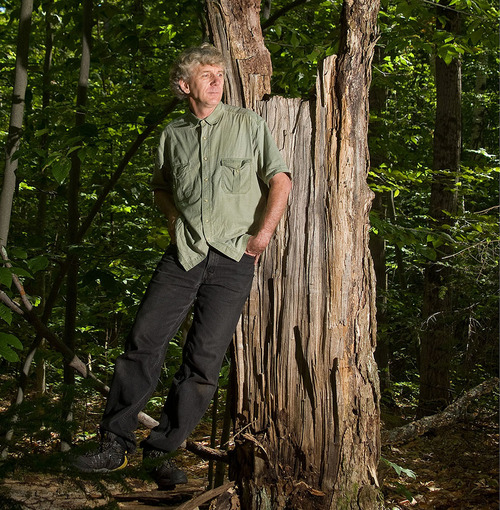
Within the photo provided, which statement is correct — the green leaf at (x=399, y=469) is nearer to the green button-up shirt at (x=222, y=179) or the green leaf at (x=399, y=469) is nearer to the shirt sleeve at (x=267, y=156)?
the green button-up shirt at (x=222, y=179)

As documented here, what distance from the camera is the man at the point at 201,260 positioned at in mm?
2971

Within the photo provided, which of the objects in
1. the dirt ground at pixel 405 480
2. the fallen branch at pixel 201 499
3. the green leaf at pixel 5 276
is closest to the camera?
the green leaf at pixel 5 276

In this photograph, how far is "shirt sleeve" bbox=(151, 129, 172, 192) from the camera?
3.28 m

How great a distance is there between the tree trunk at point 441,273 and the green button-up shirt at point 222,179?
5.09m

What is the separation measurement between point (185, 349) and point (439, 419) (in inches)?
176

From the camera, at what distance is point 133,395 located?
2.98 metres

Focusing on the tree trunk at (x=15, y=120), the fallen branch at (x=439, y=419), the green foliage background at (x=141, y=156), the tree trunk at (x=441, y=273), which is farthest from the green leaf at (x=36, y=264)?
the tree trunk at (x=441, y=273)

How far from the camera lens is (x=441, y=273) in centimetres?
798

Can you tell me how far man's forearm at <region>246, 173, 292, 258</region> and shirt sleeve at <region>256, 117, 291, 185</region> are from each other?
3 cm

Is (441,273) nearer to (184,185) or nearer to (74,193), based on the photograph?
(74,193)

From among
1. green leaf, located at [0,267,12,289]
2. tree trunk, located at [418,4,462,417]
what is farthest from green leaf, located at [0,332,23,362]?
tree trunk, located at [418,4,462,417]

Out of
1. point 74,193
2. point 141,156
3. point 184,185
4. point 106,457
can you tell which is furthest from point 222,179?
point 141,156

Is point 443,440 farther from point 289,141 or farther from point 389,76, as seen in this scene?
point 289,141

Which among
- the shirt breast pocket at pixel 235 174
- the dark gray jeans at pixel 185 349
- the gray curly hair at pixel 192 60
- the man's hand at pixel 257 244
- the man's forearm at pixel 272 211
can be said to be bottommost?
the dark gray jeans at pixel 185 349
